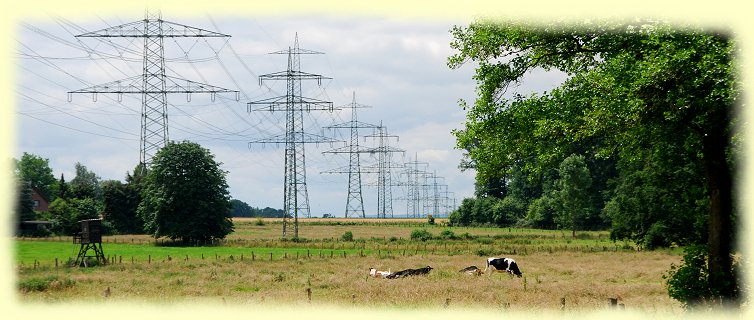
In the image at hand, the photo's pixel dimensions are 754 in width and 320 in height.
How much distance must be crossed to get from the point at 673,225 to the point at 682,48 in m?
49.8

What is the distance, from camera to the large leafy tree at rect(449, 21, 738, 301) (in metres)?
19.6

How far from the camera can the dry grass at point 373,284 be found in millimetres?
29484

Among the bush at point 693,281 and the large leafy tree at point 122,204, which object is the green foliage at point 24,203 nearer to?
the large leafy tree at point 122,204

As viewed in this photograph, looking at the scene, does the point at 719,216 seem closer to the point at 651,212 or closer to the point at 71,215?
the point at 651,212

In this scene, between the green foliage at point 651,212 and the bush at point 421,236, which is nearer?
the green foliage at point 651,212

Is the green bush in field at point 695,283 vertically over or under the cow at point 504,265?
over

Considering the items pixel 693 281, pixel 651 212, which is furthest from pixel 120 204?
pixel 693 281

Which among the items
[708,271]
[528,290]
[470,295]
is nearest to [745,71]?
[708,271]

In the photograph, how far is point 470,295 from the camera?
31.4m

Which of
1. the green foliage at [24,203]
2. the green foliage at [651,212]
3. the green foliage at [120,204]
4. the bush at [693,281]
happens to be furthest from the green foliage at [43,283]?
the green foliage at [24,203]

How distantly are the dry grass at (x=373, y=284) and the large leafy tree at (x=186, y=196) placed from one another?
3490 centimetres

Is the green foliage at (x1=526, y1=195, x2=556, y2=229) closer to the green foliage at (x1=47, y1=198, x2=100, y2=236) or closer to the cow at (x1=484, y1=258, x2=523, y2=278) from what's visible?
the green foliage at (x1=47, y1=198, x2=100, y2=236)

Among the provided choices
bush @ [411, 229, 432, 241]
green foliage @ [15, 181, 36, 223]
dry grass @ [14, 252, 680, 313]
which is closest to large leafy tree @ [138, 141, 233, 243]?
bush @ [411, 229, 432, 241]

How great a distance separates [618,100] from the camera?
20438 millimetres
